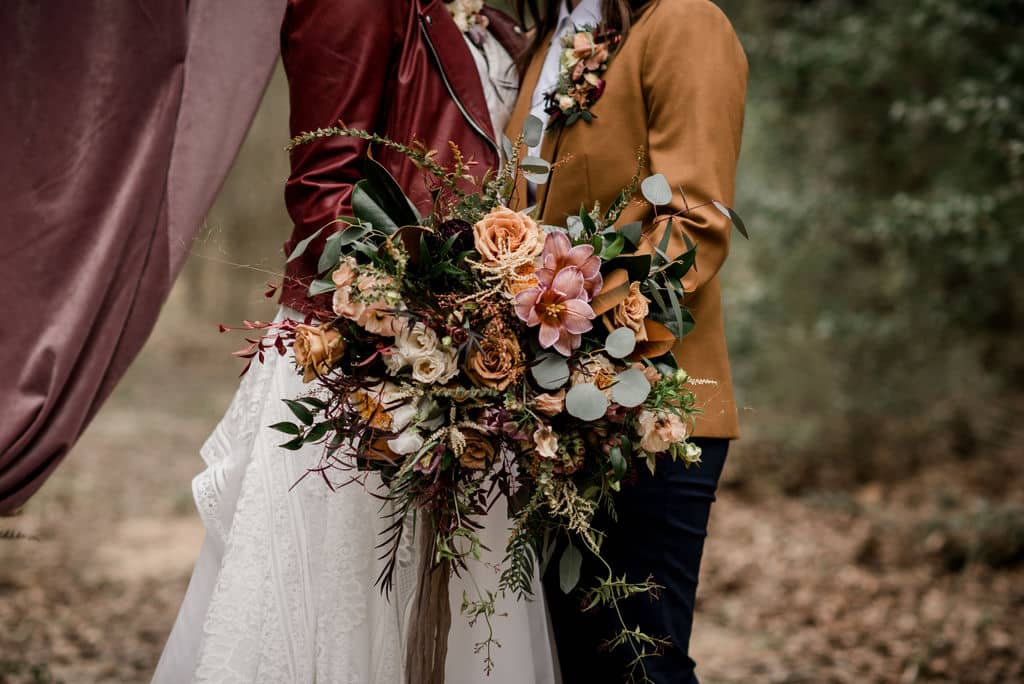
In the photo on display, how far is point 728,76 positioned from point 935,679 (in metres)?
2.97

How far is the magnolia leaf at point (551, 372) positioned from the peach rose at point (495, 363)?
0.04 meters

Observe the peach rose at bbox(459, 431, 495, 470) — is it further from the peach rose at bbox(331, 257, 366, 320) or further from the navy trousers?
the navy trousers

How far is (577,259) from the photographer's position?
1.79 metres

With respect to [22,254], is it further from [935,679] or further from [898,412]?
[898,412]

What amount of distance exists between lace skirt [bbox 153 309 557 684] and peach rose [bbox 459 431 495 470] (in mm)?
310

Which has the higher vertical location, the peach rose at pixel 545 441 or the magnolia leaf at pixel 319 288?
the magnolia leaf at pixel 319 288

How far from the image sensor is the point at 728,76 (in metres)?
2.07

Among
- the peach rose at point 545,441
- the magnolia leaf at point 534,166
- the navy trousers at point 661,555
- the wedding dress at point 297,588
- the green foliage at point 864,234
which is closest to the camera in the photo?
the peach rose at point 545,441

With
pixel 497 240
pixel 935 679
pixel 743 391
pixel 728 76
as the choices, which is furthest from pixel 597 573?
pixel 743 391

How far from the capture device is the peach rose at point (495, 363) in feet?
5.68

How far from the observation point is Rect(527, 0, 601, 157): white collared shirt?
229cm

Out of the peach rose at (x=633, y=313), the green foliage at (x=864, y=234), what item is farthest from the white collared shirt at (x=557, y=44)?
the green foliage at (x=864, y=234)

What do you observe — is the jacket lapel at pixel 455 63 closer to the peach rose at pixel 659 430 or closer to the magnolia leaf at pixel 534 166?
the magnolia leaf at pixel 534 166

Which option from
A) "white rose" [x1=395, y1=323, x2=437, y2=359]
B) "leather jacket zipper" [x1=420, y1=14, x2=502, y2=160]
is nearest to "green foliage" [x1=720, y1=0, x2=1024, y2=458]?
"leather jacket zipper" [x1=420, y1=14, x2=502, y2=160]
